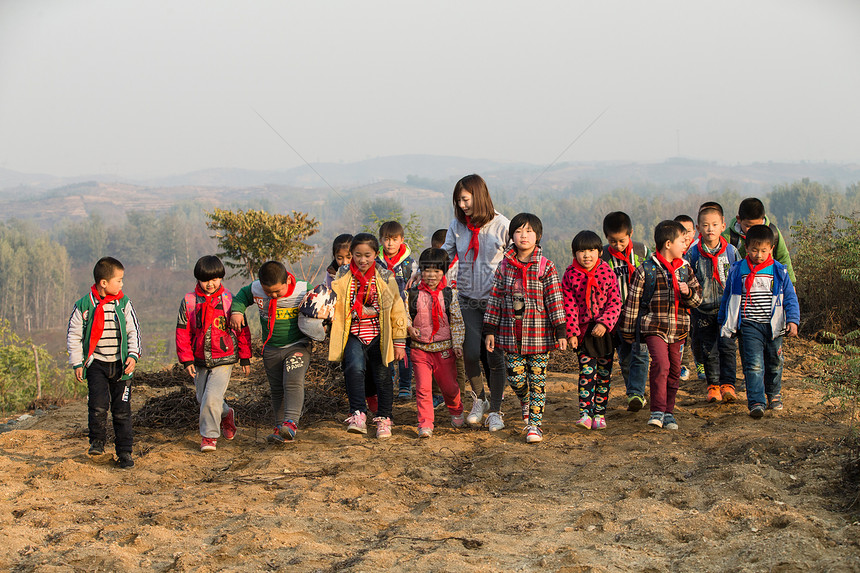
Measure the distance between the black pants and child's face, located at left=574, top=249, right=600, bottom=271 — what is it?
399 centimetres

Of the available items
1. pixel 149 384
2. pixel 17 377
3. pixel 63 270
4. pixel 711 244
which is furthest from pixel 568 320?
pixel 63 270

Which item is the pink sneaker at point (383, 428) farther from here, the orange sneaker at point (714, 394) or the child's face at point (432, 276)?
the orange sneaker at point (714, 394)

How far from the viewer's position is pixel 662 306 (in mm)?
6168

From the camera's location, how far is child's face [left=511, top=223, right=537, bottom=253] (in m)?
6.02

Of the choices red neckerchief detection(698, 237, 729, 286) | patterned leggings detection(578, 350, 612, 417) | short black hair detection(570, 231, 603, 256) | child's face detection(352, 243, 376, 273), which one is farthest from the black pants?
red neckerchief detection(698, 237, 729, 286)

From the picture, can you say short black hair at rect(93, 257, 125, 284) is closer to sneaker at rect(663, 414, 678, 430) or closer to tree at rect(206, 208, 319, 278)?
sneaker at rect(663, 414, 678, 430)

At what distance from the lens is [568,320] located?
612 cm

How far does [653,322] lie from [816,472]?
1998 mm

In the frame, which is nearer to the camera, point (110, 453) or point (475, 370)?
point (110, 453)

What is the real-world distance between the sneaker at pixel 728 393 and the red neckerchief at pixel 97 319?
5567 mm

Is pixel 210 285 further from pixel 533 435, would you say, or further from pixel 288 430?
pixel 533 435

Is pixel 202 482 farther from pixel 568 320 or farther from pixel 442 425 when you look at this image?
pixel 568 320

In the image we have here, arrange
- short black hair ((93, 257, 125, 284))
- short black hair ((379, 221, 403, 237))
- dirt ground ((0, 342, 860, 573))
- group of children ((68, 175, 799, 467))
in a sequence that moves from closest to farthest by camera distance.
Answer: dirt ground ((0, 342, 860, 573))
short black hair ((93, 257, 125, 284))
group of children ((68, 175, 799, 467))
short black hair ((379, 221, 403, 237))

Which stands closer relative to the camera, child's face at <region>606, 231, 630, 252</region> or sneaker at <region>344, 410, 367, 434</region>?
sneaker at <region>344, 410, 367, 434</region>
